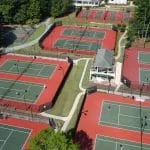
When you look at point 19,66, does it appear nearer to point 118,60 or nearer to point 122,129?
point 118,60

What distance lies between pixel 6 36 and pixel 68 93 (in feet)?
102

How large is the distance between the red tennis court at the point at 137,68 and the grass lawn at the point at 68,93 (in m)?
8.95

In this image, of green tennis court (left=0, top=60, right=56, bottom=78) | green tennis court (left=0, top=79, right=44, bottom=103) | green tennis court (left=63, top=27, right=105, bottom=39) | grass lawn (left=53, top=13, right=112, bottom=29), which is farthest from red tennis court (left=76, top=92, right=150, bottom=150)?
grass lawn (left=53, top=13, right=112, bottom=29)

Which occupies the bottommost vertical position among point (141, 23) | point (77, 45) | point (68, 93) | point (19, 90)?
point (68, 93)

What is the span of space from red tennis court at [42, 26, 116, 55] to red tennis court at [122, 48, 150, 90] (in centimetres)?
543

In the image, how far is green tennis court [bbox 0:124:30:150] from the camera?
43062mm

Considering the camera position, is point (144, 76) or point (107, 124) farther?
point (144, 76)

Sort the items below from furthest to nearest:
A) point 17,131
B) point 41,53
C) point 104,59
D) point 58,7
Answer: point 58,7, point 41,53, point 104,59, point 17,131

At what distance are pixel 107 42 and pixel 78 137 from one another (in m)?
34.9

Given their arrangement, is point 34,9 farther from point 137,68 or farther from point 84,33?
point 137,68

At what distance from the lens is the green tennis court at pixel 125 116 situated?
47250 mm

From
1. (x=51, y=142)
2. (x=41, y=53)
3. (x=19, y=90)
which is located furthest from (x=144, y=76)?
(x=51, y=142)

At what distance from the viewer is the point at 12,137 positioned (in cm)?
4466

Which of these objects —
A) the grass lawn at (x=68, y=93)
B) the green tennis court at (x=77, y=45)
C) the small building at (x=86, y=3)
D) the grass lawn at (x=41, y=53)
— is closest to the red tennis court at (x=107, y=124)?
the grass lawn at (x=68, y=93)
